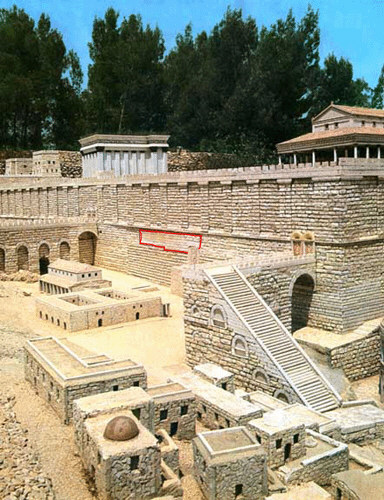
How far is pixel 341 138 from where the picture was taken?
27344mm

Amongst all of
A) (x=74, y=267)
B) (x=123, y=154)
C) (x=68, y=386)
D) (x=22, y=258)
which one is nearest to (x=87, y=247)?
(x=22, y=258)

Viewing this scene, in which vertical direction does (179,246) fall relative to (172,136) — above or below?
below

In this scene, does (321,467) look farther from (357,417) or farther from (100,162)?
(100,162)

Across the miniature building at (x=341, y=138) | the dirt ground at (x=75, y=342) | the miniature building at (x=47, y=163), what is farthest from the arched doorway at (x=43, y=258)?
the miniature building at (x=341, y=138)

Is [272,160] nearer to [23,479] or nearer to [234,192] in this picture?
[234,192]

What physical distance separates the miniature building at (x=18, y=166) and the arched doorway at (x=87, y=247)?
12.6m

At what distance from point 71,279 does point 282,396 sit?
14.2 metres

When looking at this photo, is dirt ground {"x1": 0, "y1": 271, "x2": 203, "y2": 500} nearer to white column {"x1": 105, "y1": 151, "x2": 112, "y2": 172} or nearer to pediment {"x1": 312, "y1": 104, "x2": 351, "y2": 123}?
white column {"x1": 105, "y1": 151, "x2": 112, "y2": 172}

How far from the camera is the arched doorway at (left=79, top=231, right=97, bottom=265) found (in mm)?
36688

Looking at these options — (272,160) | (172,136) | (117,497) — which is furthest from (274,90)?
(117,497)

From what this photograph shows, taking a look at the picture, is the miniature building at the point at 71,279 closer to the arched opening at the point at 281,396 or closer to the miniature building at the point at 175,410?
the arched opening at the point at 281,396

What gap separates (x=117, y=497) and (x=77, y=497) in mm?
783

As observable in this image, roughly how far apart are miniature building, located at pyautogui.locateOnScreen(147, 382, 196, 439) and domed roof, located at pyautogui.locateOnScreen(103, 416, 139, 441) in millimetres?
2551

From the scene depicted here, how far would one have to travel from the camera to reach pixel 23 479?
1070 centimetres
